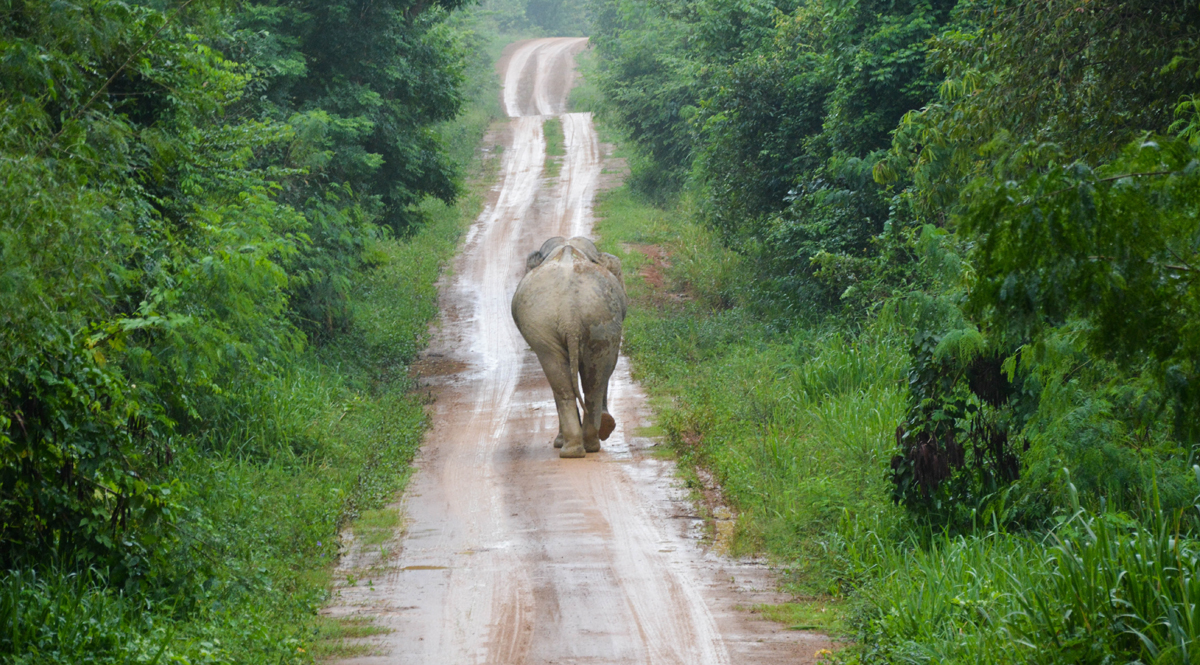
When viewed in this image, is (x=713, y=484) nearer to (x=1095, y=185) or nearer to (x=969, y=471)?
(x=969, y=471)

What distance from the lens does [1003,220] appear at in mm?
3547

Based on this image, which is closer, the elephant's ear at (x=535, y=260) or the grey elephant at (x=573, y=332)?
the grey elephant at (x=573, y=332)

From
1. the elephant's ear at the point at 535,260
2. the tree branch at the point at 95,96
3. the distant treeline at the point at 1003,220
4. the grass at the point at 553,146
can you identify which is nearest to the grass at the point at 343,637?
the tree branch at the point at 95,96

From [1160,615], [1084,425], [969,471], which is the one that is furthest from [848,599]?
[1160,615]

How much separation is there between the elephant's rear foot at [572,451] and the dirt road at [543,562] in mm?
103

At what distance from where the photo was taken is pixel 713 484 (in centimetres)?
942

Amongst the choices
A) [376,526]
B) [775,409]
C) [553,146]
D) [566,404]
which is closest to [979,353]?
[775,409]

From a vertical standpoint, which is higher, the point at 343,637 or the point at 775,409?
the point at 343,637

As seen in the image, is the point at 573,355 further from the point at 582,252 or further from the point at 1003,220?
the point at 1003,220

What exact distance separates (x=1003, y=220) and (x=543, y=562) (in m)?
4.65

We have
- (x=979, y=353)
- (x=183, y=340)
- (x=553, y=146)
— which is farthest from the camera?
(x=553, y=146)

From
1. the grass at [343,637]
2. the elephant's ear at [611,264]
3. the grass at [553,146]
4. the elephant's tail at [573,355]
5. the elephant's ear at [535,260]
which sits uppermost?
the elephant's ear at [535,260]

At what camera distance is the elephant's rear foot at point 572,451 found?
1031 cm

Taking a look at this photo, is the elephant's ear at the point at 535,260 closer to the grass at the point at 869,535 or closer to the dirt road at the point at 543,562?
the dirt road at the point at 543,562
